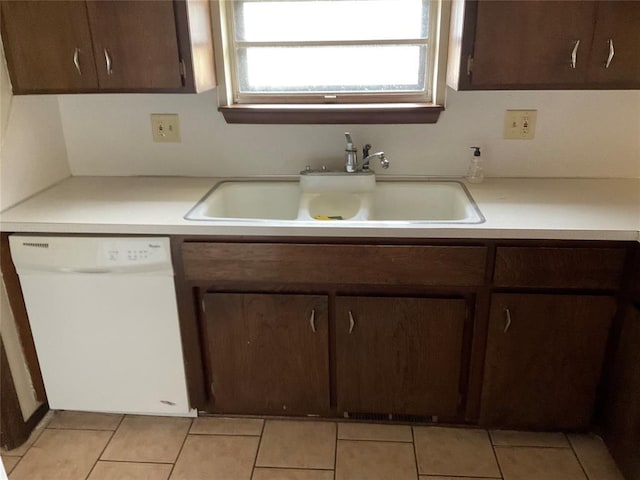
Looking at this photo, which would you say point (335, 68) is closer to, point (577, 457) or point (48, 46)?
point (48, 46)

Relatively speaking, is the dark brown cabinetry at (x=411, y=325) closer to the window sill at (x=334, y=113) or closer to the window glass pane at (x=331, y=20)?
the window sill at (x=334, y=113)

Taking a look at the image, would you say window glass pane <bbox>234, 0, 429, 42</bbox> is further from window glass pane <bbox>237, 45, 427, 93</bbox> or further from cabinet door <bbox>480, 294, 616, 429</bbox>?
cabinet door <bbox>480, 294, 616, 429</bbox>

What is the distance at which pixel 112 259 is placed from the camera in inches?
70.1

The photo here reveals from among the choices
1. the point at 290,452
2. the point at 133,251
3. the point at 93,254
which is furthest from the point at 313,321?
the point at 93,254

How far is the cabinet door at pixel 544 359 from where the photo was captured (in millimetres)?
1738

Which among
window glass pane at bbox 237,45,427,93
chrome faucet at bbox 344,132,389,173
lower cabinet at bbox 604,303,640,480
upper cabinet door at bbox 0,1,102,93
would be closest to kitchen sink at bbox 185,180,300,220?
chrome faucet at bbox 344,132,389,173

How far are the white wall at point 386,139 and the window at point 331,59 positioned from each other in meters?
0.09

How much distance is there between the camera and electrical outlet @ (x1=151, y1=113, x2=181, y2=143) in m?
2.16

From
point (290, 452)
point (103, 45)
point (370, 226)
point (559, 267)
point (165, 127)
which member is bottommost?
point (290, 452)

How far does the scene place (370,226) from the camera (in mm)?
1677

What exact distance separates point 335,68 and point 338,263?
818 millimetres

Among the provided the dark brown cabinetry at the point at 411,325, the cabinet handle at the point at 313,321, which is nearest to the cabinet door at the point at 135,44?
the dark brown cabinetry at the point at 411,325

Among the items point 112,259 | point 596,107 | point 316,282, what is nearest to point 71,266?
point 112,259

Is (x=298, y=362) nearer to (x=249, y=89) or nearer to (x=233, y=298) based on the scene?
(x=233, y=298)
